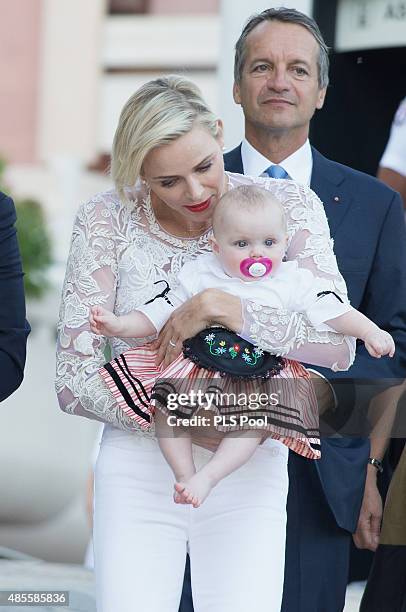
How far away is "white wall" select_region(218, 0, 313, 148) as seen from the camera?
4.78 metres

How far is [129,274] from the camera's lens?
11.2ft

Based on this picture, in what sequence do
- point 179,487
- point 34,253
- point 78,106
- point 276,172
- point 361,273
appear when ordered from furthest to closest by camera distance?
point 78,106, point 34,253, point 276,172, point 361,273, point 179,487

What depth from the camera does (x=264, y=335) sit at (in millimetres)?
3172

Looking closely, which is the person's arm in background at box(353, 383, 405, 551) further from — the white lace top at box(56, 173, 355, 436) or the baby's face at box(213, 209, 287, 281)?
the baby's face at box(213, 209, 287, 281)

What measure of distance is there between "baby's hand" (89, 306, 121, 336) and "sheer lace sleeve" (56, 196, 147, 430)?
0.12m

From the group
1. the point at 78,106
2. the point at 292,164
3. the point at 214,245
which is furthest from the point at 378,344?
the point at 78,106

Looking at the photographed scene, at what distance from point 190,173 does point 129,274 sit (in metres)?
0.29

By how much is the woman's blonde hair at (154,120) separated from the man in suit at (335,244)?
0.60 metres

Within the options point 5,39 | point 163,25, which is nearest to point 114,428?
point 163,25

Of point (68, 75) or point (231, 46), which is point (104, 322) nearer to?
point (231, 46)

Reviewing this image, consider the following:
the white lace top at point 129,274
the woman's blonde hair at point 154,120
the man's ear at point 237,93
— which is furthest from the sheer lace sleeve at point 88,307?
the man's ear at point 237,93

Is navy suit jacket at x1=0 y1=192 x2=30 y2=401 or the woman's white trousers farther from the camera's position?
navy suit jacket at x1=0 y1=192 x2=30 y2=401

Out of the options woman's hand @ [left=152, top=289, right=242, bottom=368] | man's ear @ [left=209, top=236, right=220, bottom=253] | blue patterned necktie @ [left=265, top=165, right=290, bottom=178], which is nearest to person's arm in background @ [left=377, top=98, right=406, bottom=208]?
blue patterned necktie @ [left=265, top=165, right=290, bottom=178]

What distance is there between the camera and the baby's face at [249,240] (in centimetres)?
321
